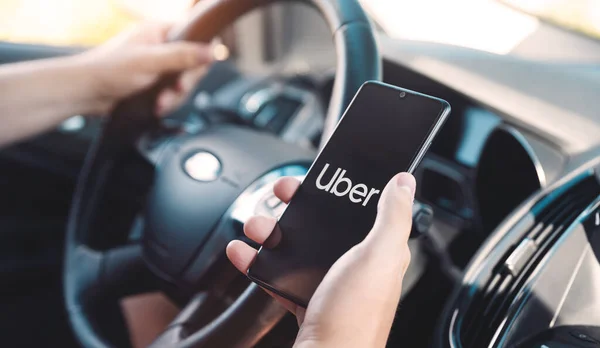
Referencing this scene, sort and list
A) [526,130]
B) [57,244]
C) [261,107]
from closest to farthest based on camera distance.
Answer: [526,130]
[261,107]
[57,244]

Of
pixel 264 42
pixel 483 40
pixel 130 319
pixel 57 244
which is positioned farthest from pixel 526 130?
pixel 264 42

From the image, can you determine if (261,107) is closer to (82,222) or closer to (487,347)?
(82,222)

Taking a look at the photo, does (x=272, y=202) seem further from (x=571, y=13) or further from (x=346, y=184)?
(x=571, y=13)

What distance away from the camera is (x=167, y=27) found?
0.94 metres

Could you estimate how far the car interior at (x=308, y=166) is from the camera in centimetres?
60

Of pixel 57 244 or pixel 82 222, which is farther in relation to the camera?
pixel 57 244

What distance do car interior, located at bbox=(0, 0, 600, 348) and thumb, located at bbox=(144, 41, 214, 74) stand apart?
2cm

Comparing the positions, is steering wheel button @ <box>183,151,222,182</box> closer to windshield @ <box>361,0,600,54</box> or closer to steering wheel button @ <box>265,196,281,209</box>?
steering wheel button @ <box>265,196,281,209</box>

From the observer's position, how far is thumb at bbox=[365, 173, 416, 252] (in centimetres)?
48

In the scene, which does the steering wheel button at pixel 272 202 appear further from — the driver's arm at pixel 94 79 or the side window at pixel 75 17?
the side window at pixel 75 17

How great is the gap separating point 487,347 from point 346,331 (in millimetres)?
182

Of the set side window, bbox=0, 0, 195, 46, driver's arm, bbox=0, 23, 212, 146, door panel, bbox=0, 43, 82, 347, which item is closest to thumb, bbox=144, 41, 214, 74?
driver's arm, bbox=0, 23, 212, 146

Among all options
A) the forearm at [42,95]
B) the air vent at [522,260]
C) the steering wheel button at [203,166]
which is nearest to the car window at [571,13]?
A: the air vent at [522,260]

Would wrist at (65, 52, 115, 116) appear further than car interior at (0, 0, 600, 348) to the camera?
Yes
